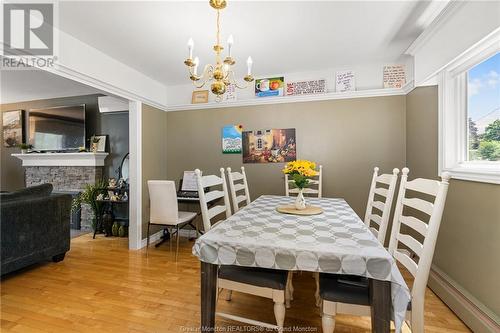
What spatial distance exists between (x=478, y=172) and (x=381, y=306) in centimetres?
124

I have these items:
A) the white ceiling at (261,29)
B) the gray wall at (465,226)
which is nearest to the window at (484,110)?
the gray wall at (465,226)

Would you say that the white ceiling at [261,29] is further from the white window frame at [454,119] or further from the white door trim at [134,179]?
the white door trim at [134,179]

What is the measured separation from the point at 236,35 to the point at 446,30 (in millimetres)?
1758

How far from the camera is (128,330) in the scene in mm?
1613

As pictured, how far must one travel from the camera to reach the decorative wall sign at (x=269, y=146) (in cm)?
327

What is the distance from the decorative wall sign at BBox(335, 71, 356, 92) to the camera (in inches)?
119

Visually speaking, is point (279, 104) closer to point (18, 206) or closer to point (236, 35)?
point (236, 35)

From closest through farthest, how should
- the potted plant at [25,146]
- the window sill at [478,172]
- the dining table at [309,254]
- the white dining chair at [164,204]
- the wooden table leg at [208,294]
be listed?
1. the dining table at [309,254]
2. the wooden table leg at [208,294]
3. the window sill at [478,172]
4. the white dining chair at [164,204]
5. the potted plant at [25,146]

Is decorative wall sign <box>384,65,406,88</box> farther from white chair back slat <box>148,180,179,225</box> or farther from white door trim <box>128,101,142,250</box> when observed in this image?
white door trim <box>128,101,142,250</box>

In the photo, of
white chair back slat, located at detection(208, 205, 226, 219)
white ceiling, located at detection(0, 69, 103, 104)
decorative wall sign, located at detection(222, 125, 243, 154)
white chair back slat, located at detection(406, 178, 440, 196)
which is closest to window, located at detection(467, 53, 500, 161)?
white chair back slat, located at detection(406, 178, 440, 196)

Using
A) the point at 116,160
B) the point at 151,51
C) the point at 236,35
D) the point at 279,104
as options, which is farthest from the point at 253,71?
the point at 116,160

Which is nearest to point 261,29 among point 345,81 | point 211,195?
point 345,81

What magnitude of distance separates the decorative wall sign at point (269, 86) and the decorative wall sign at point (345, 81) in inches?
28.7

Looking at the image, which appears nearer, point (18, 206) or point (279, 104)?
point (18, 206)
